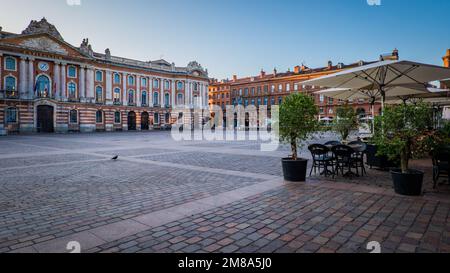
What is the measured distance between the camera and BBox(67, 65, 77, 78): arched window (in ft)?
134

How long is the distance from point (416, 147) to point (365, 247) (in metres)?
3.25

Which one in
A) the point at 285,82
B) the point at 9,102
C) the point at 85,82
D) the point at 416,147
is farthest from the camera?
the point at 285,82

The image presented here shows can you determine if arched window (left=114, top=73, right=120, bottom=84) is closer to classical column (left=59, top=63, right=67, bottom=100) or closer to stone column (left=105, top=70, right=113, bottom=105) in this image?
stone column (left=105, top=70, right=113, bottom=105)

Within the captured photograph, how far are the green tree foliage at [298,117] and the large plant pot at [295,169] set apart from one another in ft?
1.00

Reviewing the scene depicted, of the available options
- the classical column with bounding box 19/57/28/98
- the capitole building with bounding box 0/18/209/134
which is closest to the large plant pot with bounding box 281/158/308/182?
the capitole building with bounding box 0/18/209/134

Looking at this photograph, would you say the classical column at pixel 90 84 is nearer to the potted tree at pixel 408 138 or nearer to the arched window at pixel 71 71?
the arched window at pixel 71 71

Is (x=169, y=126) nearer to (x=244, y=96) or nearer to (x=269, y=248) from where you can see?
(x=244, y=96)

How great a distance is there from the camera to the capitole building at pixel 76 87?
117 ft

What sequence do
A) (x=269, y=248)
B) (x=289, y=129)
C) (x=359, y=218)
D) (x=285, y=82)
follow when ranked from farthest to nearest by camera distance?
(x=285, y=82)
(x=289, y=129)
(x=359, y=218)
(x=269, y=248)

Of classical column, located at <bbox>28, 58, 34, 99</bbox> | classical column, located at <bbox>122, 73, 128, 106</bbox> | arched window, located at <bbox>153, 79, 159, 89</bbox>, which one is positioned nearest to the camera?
classical column, located at <bbox>28, 58, 34, 99</bbox>

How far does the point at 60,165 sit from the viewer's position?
31.1 feet

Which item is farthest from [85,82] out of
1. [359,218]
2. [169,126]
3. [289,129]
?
[359,218]

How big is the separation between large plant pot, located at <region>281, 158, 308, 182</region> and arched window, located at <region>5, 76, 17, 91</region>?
136ft
